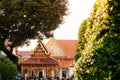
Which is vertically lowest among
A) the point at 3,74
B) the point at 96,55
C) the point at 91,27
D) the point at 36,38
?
the point at 96,55

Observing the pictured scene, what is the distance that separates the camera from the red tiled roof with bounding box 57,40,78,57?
222 feet

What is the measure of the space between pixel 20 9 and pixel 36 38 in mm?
4558

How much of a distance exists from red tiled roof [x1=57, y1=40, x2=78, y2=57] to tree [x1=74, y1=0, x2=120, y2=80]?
2296 inches

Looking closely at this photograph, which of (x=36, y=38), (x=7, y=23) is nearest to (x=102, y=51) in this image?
(x=7, y=23)

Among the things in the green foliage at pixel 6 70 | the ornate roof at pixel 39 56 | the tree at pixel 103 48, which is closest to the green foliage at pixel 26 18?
the ornate roof at pixel 39 56

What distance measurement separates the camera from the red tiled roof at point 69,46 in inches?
2667

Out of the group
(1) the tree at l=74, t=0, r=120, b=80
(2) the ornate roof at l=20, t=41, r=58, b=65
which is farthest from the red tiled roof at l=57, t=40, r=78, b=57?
(1) the tree at l=74, t=0, r=120, b=80

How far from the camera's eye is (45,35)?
49875 mm

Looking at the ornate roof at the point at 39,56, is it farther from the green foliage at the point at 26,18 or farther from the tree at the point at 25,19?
the green foliage at the point at 26,18

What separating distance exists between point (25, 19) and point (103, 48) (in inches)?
1499

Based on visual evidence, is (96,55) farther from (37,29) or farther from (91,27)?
(37,29)

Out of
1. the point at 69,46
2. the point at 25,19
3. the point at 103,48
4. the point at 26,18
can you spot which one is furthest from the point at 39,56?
the point at 103,48

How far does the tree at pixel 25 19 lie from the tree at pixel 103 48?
1448 inches

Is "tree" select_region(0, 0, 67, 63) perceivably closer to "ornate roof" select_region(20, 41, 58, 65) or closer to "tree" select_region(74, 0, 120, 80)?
"ornate roof" select_region(20, 41, 58, 65)
